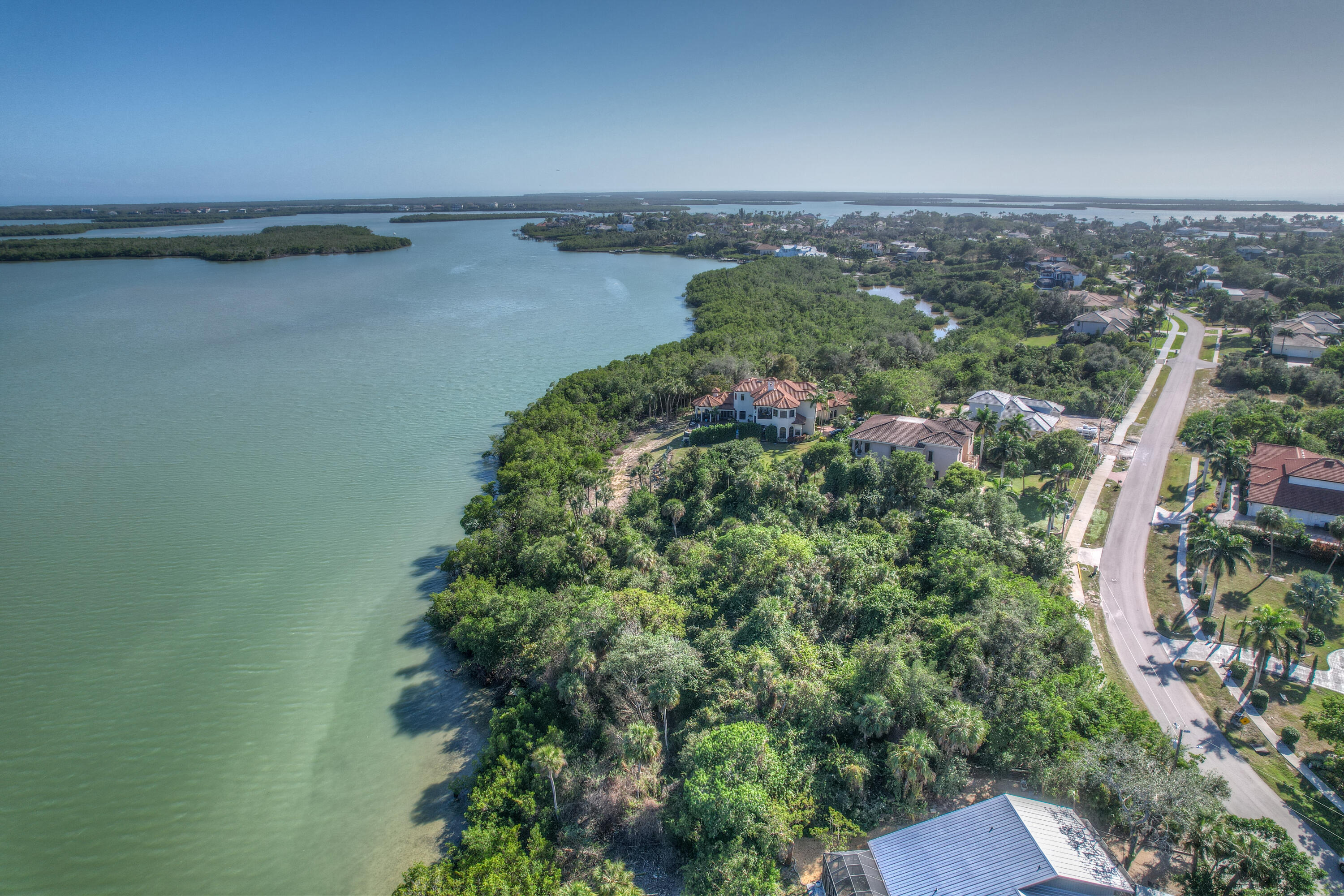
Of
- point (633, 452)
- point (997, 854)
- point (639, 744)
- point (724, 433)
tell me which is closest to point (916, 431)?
point (724, 433)

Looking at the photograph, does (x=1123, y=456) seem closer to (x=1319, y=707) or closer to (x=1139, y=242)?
(x=1319, y=707)

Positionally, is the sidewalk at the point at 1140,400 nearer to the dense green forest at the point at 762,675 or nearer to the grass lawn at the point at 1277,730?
the dense green forest at the point at 762,675

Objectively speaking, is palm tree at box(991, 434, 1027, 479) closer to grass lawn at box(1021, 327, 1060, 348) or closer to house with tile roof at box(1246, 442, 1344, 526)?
house with tile roof at box(1246, 442, 1344, 526)

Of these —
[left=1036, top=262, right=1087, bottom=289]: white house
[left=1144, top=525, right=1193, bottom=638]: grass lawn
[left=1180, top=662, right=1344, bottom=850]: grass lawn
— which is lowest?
[left=1180, top=662, right=1344, bottom=850]: grass lawn

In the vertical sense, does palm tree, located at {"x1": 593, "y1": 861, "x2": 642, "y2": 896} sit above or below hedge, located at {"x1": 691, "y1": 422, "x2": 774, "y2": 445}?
below

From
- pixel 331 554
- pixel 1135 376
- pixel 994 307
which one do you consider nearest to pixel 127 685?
pixel 331 554

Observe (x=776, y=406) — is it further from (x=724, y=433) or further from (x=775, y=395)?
(x=724, y=433)

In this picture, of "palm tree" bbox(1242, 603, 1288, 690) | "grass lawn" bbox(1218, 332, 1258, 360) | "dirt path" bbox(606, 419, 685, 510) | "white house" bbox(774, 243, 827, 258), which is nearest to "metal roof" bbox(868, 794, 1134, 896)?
"palm tree" bbox(1242, 603, 1288, 690)
